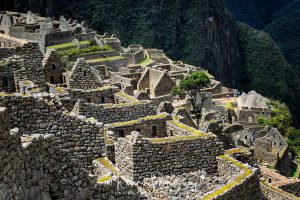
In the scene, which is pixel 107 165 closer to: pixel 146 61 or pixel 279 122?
pixel 279 122

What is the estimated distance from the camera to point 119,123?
1097 cm

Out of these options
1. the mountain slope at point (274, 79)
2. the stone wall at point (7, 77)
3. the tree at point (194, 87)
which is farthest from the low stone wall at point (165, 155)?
the mountain slope at point (274, 79)

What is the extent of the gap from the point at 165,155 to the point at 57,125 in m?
2.68

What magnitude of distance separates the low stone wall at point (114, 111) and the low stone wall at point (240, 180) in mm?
2266

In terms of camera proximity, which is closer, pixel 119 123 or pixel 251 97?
pixel 119 123

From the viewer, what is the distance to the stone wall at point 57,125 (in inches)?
282

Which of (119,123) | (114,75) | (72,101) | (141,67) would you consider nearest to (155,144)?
(119,123)

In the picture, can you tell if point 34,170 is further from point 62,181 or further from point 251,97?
point 251,97

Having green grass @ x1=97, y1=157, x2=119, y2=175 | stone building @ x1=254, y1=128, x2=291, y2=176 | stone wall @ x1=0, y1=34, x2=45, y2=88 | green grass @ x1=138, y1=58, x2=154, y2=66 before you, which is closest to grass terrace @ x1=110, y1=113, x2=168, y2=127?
stone wall @ x1=0, y1=34, x2=45, y2=88

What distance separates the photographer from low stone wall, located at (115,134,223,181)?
945 cm

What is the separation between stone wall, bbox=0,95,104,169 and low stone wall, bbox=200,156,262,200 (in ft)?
8.66

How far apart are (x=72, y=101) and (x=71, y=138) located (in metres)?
3.55

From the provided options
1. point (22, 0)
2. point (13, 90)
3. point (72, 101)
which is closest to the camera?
point (13, 90)

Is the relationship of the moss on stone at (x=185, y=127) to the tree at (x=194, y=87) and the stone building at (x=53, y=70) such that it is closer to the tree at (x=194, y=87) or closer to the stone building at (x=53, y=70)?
the stone building at (x=53, y=70)
